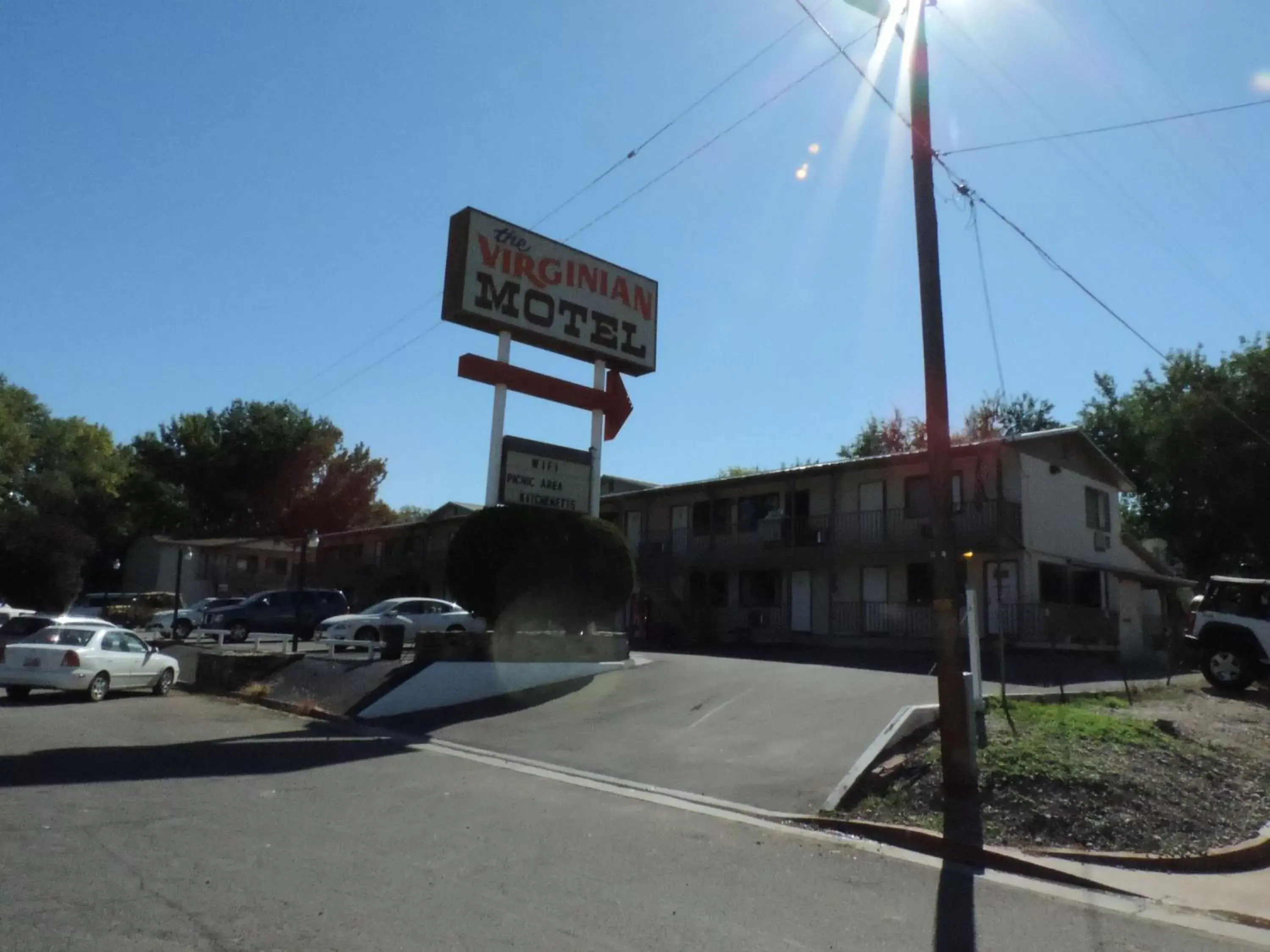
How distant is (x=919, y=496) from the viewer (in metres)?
29.4

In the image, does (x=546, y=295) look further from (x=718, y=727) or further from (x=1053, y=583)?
(x=1053, y=583)

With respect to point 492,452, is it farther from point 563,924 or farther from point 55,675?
point 563,924

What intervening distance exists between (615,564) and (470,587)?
290 cm

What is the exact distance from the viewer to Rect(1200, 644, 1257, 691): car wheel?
60.7ft

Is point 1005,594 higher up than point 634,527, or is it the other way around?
point 634,527

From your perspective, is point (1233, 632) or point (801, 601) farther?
point (801, 601)

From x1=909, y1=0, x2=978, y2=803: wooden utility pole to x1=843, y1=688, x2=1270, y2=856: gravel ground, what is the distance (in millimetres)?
417

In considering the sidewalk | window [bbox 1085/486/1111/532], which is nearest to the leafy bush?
the sidewalk

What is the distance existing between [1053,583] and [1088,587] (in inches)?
79.5

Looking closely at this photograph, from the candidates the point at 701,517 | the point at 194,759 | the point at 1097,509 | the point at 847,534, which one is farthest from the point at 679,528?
the point at 194,759

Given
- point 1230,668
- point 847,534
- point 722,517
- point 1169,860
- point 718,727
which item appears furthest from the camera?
point 722,517

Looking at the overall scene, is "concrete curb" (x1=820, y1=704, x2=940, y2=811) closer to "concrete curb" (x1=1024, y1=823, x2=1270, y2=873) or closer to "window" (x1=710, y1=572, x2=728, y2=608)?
"concrete curb" (x1=1024, y1=823, x2=1270, y2=873)

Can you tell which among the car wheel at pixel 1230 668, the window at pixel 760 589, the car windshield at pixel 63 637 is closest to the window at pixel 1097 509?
the window at pixel 760 589

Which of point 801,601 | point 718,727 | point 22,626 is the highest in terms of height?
point 801,601
